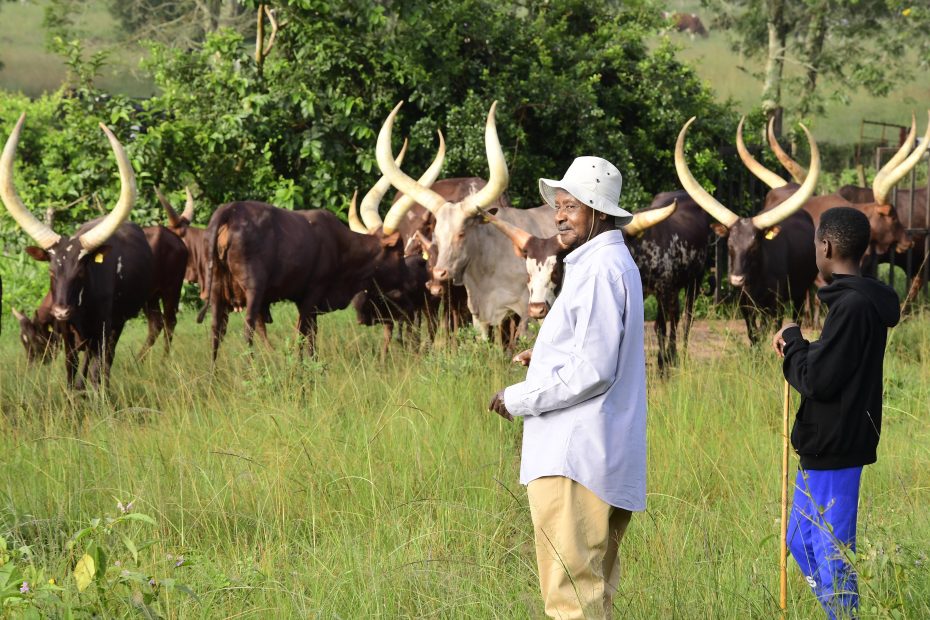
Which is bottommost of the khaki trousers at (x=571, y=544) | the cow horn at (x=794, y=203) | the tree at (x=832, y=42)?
the khaki trousers at (x=571, y=544)

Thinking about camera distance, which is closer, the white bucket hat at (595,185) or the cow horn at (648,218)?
the white bucket hat at (595,185)

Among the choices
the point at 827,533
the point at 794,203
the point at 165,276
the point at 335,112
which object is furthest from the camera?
the point at 335,112

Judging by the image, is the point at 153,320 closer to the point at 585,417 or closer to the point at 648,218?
the point at 648,218

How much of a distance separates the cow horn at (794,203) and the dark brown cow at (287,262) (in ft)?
9.60

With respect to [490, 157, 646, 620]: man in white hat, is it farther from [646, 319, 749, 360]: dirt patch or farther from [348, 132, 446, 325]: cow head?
[348, 132, 446, 325]: cow head

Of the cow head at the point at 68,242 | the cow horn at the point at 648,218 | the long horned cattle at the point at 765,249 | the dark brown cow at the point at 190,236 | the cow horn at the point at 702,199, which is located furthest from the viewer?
the dark brown cow at the point at 190,236

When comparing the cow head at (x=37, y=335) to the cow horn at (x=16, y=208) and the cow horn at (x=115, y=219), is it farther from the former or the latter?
the cow horn at (x=115, y=219)

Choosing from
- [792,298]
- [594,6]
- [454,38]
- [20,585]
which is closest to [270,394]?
[20,585]

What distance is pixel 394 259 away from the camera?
9781 millimetres

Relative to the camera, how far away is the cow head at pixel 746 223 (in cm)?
910

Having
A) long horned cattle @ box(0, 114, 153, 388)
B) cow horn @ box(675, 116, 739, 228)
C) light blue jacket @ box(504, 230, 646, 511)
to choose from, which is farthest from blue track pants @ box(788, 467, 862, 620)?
cow horn @ box(675, 116, 739, 228)

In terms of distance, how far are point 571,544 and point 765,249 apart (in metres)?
6.70

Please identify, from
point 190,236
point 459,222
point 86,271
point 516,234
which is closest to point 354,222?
point 190,236

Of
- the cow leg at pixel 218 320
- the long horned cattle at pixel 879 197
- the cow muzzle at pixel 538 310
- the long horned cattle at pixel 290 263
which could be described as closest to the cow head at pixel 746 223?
the long horned cattle at pixel 879 197
